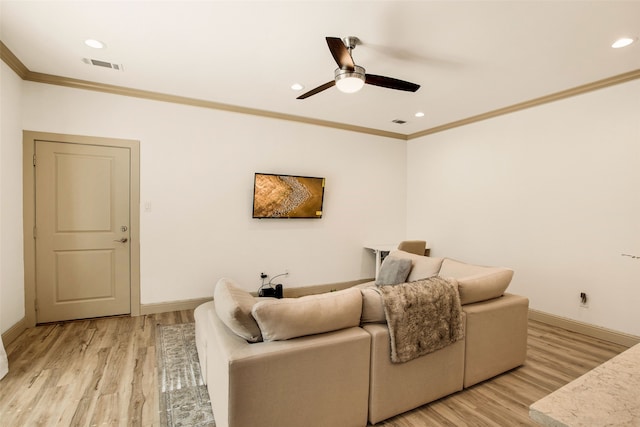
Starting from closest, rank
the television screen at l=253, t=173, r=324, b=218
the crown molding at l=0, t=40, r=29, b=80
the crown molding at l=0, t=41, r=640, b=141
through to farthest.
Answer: the crown molding at l=0, t=40, r=29, b=80 < the crown molding at l=0, t=41, r=640, b=141 < the television screen at l=253, t=173, r=324, b=218

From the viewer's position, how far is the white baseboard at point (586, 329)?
315 centimetres

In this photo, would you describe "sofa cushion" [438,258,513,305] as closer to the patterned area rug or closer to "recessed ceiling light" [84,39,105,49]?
the patterned area rug

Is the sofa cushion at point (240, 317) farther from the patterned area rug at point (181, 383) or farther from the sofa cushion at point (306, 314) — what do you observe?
the patterned area rug at point (181, 383)

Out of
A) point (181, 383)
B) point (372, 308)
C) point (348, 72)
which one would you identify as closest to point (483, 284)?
point (372, 308)

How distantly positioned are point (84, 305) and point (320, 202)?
3278mm

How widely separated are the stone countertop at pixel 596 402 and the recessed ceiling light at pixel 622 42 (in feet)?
9.26

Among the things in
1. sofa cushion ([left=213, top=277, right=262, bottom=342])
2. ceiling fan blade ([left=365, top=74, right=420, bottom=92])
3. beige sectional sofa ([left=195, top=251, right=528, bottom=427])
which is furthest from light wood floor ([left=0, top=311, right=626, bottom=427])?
ceiling fan blade ([left=365, top=74, right=420, bottom=92])

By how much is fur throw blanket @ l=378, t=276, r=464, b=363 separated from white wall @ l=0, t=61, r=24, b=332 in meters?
3.45

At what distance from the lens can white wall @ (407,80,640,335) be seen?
10.5ft

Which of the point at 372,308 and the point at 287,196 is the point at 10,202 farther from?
the point at 372,308

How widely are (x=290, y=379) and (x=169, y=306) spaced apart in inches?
114

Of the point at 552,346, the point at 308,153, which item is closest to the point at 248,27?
the point at 308,153

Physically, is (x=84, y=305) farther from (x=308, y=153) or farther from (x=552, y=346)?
(x=552, y=346)

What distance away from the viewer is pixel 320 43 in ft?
8.64
